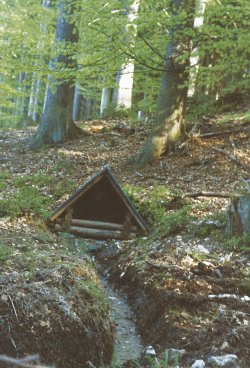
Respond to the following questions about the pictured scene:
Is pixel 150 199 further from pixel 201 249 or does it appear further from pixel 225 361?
pixel 225 361

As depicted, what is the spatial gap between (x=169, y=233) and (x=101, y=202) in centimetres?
214

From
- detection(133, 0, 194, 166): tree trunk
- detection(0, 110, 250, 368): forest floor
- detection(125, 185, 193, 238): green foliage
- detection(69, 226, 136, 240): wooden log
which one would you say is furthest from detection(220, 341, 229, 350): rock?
detection(133, 0, 194, 166): tree trunk

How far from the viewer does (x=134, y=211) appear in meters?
8.28

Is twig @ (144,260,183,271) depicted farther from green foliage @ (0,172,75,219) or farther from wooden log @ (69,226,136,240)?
green foliage @ (0,172,75,219)

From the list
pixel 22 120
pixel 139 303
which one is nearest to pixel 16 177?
pixel 139 303

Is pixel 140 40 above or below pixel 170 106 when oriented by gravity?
above

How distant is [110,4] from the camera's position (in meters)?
9.19

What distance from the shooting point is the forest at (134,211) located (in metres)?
4.54

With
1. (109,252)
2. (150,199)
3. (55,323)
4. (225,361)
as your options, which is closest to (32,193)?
(109,252)

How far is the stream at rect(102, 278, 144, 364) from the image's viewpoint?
4824 millimetres

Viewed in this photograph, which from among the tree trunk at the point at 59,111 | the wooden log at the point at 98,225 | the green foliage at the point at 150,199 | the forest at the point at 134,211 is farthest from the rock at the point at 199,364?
the tree trunk at the point at 59,111

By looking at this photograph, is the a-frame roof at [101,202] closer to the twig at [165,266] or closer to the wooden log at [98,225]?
the wooden log at [98,225]

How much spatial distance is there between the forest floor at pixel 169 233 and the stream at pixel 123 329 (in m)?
0.14

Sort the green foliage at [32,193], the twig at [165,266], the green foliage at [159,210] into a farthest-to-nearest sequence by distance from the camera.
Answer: the green foliage at [32,193]
the green foliage at [159,210]
the twig at [165,266]
